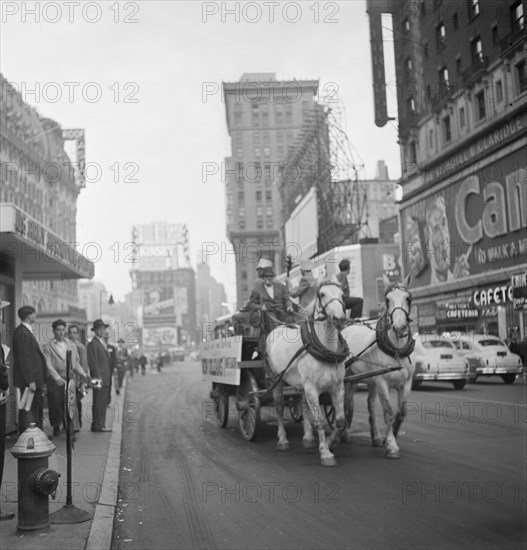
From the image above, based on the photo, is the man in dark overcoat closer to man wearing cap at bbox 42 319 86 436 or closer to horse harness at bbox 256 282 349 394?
horse harness at bbox 256 282 349 394

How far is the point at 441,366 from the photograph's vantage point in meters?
20.2

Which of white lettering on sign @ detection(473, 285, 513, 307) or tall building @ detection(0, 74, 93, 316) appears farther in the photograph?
tall building @ detection(0, 74, 93, 316)

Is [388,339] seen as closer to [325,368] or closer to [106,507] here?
[325,368]

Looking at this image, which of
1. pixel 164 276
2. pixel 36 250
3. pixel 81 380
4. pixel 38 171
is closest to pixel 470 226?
pixel 81 380

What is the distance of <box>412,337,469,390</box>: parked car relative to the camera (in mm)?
20203

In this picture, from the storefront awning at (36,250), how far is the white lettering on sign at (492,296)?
66.2ft

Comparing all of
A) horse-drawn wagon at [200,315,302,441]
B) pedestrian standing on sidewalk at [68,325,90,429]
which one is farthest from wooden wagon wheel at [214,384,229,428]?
pedestrian standing on sidewalk at [68,325,90,429]

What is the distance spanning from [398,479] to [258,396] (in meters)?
3.22

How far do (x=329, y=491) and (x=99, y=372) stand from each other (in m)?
6.91

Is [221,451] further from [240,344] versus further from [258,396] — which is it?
[240,344]

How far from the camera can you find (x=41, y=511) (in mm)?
5562

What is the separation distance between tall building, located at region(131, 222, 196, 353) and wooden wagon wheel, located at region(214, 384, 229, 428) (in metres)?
120

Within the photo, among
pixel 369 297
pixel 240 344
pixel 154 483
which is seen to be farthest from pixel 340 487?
pixel 369 297

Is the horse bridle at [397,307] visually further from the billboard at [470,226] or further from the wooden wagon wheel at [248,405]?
the billboard at [470,226]
